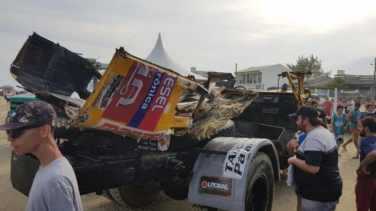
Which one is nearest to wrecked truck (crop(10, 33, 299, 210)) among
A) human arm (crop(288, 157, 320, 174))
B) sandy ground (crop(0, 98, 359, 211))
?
human arm (crop(288, 157, 320, 174))

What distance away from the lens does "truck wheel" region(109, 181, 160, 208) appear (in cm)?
453

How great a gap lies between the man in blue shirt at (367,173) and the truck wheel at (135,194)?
2854mm

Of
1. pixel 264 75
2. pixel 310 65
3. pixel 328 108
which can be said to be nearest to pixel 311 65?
pixel 310 65

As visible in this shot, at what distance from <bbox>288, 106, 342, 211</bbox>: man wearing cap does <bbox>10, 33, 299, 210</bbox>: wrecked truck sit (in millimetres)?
575

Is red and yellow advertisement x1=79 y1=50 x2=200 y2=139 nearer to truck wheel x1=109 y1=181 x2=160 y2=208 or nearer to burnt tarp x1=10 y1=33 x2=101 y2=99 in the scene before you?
burnt tarp x1=10 y1=33 x2=101 y2=99

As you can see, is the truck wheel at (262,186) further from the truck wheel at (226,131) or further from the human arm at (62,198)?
the human arm at (62,198)

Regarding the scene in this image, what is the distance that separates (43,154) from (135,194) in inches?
129

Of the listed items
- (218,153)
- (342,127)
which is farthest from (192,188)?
(342,127)

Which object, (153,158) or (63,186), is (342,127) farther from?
(63,186)

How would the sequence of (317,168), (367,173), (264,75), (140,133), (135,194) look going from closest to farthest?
1. (140,133)
2. (317,168)
3. (367,173)
4. (135,194)
5. (264,75)

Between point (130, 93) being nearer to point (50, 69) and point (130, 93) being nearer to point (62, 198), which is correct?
point (62, 198)

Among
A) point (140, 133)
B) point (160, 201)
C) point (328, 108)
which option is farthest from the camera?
point (328, 108)

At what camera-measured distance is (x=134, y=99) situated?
8.55 ft

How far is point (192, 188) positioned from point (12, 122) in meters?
2.38
